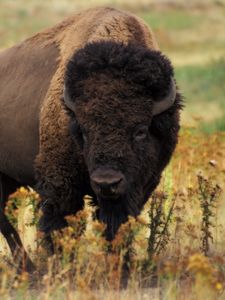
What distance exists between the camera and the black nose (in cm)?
640

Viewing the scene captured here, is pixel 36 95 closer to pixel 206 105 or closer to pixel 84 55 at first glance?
pixel 84 55

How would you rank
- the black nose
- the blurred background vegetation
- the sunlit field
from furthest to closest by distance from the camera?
the blurred background vegetation, the black nose, the sunlit field

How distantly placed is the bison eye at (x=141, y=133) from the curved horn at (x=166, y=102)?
16 cm

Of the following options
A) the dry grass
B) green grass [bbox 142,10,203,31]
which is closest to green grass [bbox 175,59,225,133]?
the dry grass

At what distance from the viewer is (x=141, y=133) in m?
6.90

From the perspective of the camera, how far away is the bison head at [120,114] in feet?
21.7

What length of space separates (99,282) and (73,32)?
2457mm

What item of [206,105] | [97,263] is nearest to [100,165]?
[97,263]

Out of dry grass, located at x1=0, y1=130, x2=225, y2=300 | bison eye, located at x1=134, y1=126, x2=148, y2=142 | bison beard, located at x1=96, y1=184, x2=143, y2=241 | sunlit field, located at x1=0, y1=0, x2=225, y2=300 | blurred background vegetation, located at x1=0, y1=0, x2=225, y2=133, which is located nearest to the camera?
dry grass, located at x1=0, y1=130, x2=225, y2=300

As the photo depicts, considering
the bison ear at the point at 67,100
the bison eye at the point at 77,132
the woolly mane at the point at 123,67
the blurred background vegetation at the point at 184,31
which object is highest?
the woolly mane at the point at 123,67

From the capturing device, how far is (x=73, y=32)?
788 centimetres

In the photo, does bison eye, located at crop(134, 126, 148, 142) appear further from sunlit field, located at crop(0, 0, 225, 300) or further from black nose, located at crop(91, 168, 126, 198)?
A: sunlit field, located at crop(0, 0, 225, 300)

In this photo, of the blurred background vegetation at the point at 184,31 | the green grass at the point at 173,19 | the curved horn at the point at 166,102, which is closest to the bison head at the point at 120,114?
the curved horn at the point at 166,102

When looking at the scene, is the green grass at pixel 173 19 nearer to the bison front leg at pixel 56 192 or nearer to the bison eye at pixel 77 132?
the bison front leg at pixel 56 192
